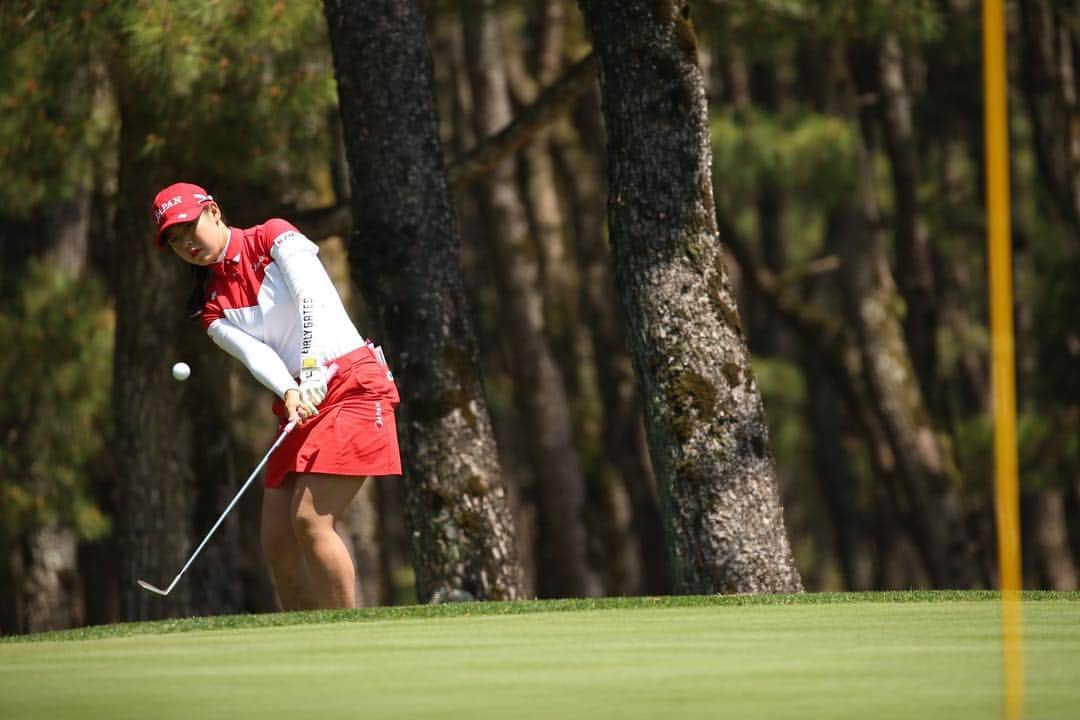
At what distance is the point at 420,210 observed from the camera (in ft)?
33.4

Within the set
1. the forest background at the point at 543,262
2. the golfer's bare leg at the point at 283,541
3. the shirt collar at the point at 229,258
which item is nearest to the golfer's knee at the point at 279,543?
the golfer's bare leg at the point at 283,541

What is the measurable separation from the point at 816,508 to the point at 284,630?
3684 cm

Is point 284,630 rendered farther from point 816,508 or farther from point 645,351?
point 816,508

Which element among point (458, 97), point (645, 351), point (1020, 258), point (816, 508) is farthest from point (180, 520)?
point (816, 508)

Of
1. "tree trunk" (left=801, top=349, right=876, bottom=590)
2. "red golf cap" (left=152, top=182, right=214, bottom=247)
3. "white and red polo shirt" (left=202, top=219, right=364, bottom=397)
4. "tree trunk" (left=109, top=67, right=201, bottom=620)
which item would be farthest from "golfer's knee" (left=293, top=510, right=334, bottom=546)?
"tree trunk" (left=801, top=349, right=876, bottom=590)

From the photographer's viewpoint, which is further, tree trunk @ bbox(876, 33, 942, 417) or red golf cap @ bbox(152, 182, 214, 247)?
tree trunk @ bbox(876, 33, 942, 417)

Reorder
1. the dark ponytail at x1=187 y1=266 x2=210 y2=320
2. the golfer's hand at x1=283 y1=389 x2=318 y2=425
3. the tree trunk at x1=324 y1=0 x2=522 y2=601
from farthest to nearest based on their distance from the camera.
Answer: the tree trunk at x1=324 y1=0 x2=522 y2=601
the dark ponytail at x1=187 y1=266 x2=210 y2=320
the golfer's hand at x1=283 y1=389 x2=318 y2=425

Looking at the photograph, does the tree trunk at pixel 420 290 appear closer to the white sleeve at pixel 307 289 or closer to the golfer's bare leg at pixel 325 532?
the golfer's bare leg at pixel 325 532

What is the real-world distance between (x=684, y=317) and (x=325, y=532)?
235cm

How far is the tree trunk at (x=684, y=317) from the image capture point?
29.6 ft

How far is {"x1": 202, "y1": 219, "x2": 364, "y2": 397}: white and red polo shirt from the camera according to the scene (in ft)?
23.9

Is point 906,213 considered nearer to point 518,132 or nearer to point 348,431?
point 518,132

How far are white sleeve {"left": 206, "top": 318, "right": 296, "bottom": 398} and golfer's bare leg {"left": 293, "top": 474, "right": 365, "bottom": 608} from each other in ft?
1.16

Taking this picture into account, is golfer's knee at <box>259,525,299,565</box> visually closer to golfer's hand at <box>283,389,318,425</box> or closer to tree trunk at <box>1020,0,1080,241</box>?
golfer's hand at <box>283,389,318,425</box>
